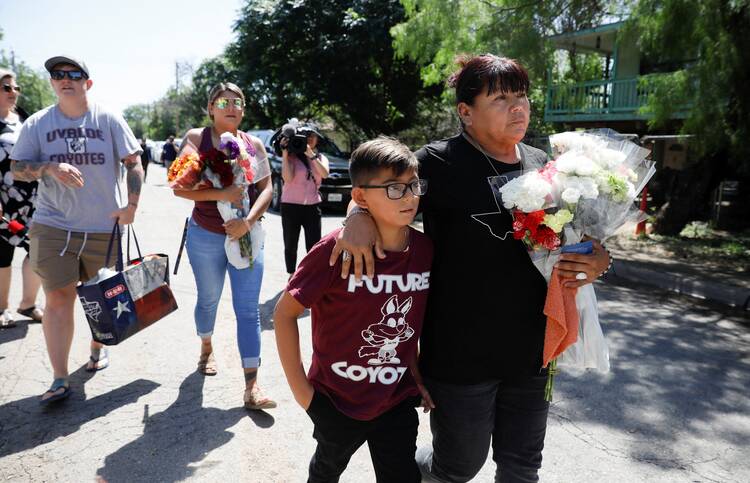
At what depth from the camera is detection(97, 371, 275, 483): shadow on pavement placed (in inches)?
116

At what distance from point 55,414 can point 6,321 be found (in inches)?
78.2

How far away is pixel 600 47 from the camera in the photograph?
20359 millimetres

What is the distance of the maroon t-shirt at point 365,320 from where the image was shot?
6.87ft

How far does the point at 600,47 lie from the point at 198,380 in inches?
793

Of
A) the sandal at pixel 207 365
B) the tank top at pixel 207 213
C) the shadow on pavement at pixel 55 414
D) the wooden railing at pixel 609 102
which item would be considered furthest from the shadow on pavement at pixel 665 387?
the wooden railing at pixel 609 102

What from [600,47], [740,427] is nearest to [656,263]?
[740,427]

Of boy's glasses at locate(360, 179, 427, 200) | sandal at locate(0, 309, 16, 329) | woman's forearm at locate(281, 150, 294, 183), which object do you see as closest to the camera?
boy's glasses at locate(360, 179, 427, 200)

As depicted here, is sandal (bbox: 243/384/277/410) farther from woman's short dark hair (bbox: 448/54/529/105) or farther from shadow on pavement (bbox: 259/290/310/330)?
woman's short dark hair (bbox: 448/54/529/105)

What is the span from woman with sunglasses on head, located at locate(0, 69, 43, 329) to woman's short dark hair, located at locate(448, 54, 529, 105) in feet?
13.9

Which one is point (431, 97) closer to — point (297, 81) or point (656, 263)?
point (297, 81)

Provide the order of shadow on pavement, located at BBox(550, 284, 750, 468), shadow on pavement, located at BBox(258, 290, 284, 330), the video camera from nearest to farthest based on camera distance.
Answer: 1. shadow on pavement, located at BBox(550, 284, 750, 468)
2. shadow on pavement, located at BBox(258, 290, 284, 330)
3. the video camera

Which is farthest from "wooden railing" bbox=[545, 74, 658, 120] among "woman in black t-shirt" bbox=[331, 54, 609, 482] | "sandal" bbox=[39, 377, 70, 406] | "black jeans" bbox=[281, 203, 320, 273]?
"woman in black t-shirt" bbox=[331, 54, 609, 482]

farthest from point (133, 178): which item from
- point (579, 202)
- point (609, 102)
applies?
point (609, 102)

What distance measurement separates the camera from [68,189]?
3.75m
